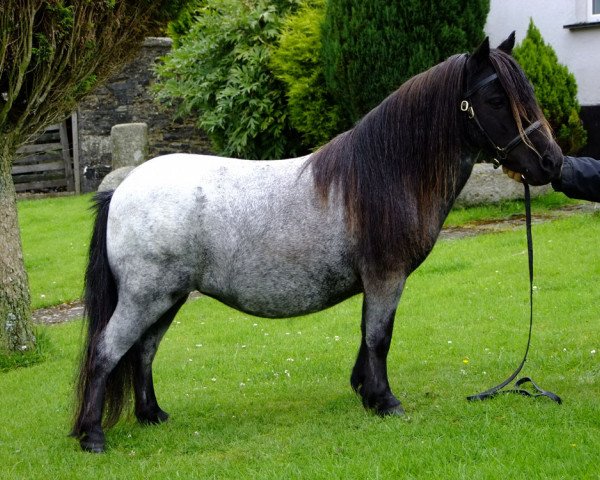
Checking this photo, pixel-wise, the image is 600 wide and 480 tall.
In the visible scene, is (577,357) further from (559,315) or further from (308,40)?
(308,40)

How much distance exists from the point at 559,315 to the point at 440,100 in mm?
3354

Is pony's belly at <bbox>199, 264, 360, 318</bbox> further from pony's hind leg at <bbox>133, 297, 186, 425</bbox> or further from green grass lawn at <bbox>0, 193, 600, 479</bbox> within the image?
green grass lawn at <bbox>0, 193, 600, 479</bbox>

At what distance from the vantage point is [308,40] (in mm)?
13836

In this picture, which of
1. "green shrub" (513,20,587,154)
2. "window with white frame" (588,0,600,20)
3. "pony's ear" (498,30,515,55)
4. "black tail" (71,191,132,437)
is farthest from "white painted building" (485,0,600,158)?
"black tail" (71,191,132,437)

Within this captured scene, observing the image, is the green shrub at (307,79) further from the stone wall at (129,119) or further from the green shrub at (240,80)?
the stone wall at (129,119)

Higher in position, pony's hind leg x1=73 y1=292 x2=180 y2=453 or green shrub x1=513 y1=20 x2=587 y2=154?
green shrub x1=513 y1=20 x2=587 y2=154

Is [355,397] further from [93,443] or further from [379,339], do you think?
[93,443]

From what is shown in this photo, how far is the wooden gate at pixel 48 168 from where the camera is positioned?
20250 mm

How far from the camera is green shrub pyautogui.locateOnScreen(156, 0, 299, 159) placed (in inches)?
584

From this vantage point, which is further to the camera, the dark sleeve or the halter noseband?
the dark sleeve

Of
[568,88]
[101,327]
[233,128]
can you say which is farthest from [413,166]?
[233,128]

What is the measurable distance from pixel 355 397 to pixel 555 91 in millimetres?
8057

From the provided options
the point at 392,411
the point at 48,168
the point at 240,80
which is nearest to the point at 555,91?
the point at 240,80

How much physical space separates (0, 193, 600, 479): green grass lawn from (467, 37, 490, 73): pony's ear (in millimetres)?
2078
